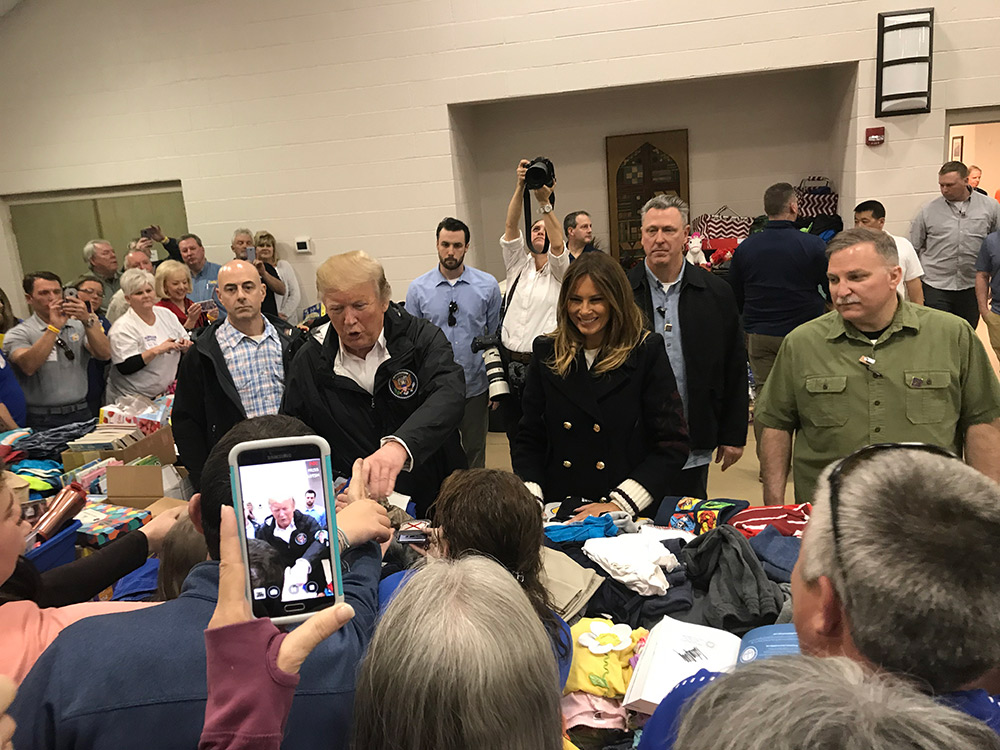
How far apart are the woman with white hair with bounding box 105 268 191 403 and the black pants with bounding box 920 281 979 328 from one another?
5.83m

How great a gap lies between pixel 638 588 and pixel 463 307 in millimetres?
2910

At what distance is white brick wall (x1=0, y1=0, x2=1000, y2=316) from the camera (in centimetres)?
600

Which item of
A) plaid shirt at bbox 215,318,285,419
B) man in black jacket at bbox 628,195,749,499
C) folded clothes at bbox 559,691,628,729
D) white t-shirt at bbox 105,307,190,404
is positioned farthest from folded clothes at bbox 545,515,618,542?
white t-shirt at bbox 105,307,190,404

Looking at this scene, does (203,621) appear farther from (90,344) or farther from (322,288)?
(90,344)

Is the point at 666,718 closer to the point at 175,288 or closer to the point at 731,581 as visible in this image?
the point at 731,581

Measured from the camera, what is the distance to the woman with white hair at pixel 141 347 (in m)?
4.21

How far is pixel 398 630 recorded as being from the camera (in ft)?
2.89

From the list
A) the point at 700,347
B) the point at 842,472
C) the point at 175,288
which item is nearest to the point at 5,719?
the point at 842,472

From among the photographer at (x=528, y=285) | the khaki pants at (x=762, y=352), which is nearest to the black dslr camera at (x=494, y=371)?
the photographer at (x=528, y=285)

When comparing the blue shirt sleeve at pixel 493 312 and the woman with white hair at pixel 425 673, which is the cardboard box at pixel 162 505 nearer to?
the blue shirt sleeve at pixel 493 312

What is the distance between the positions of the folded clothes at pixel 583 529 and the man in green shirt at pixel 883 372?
0.78m

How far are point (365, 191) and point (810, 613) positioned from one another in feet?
21.1

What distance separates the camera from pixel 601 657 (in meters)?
1.65

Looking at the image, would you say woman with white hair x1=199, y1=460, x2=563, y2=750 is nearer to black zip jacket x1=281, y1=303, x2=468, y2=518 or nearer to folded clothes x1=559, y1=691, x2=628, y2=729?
folded clothes x1=559, y1=691, x2=628, y2=729
